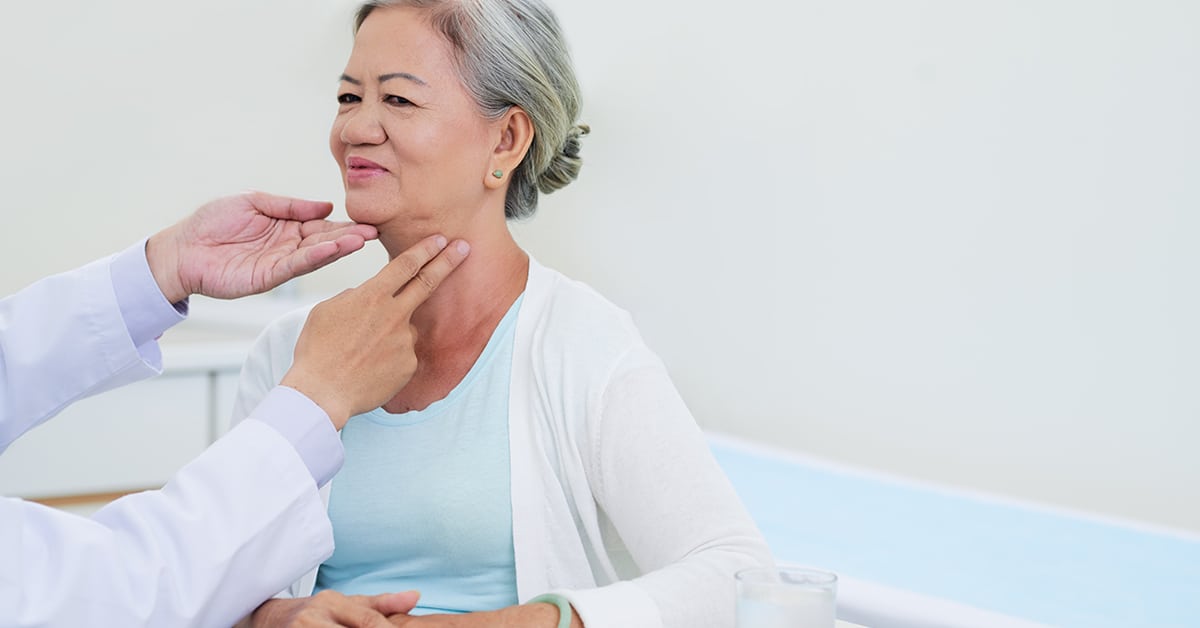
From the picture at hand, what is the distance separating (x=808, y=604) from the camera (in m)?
0.90

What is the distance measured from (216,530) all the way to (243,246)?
58 centimetres

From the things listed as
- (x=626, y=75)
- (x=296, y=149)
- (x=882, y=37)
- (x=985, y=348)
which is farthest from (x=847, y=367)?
(x=296, y=149)

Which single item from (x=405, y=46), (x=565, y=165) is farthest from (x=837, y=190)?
(x=405, y=46)

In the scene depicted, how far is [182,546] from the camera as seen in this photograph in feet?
3.44

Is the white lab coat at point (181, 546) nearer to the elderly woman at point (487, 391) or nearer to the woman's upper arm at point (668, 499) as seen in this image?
the elderly woman at point (487, 391)

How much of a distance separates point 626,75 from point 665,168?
311 mm

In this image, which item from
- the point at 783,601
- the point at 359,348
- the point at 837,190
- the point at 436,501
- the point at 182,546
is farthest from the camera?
the point at 837,190

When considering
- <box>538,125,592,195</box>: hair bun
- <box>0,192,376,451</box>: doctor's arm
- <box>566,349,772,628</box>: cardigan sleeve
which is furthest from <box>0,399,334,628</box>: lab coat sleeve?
<box>538,125,592,195</box>: hair bun

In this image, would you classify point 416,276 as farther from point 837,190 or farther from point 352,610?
point 837,190

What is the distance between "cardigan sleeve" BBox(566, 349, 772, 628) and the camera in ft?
3.72

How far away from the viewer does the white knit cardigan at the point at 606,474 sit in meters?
1.23

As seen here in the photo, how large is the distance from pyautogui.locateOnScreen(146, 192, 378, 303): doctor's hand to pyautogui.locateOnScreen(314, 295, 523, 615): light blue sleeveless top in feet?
0.67

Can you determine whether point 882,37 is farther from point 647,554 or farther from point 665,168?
point 647,554

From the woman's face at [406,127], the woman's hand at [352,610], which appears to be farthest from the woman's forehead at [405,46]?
the woman's hand at [352,610]
